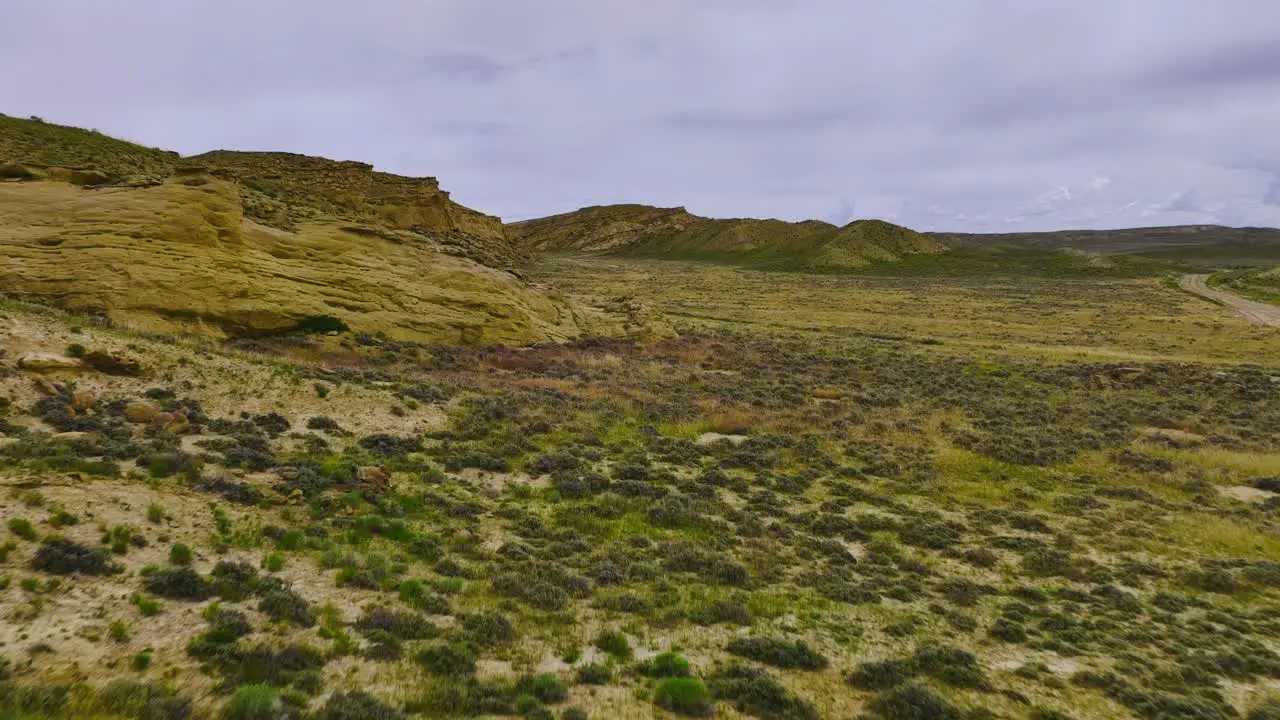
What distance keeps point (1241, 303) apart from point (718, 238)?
97992 millimetres

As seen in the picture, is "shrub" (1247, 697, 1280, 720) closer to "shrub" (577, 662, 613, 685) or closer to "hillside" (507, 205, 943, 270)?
"shrub" (577, 662, 613, 685)

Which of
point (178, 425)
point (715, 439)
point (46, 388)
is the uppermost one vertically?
point (46, 388)

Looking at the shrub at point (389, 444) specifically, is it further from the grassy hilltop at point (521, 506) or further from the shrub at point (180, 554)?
the shrub at point (180, 554)

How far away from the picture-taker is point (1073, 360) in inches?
1554

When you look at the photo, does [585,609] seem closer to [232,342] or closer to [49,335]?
[49,335]

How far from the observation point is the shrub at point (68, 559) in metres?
8.17

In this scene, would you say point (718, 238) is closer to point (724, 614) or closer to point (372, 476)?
point (372, 476)

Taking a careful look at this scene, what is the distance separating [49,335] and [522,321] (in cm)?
2052

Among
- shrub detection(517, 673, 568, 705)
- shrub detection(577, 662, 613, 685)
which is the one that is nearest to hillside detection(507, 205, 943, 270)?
shrub detection(577, 662, 613, 685)

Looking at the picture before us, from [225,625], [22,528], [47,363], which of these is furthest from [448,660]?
[47,363]

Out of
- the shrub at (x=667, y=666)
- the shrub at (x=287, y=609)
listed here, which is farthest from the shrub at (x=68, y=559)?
the shrub at (x=667, y=666)

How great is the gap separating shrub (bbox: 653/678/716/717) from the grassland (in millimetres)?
50

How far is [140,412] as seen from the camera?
14102mm

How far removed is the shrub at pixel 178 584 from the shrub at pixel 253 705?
2411 millimetres
